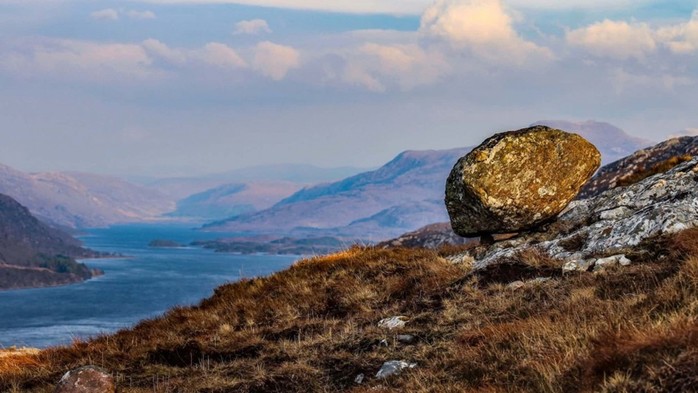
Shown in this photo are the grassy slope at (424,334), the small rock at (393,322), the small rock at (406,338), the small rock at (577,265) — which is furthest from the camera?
the small rock at (577,265)

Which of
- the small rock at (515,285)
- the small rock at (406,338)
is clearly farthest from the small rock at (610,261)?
the small rock at (406,338)

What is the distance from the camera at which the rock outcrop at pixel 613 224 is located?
16.0 meters

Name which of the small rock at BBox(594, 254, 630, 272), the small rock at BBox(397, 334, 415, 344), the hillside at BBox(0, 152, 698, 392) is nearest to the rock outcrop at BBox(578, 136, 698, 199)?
the hillside at BBox(0, 152, 698, 392)

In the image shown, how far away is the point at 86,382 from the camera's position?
10.7 meters

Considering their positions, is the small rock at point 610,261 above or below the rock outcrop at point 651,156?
above

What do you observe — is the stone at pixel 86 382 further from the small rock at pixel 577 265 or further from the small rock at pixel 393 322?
the small rock at pixel 577 265

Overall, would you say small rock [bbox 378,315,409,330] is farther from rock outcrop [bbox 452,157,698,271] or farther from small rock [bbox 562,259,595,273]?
rock outcrop [bbox 452,157,698,271]

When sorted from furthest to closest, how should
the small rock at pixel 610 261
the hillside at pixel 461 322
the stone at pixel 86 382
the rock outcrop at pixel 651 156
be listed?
the rock outcrop at pixel 651 156, the small rock at pixel 610 261, the stone at pixel 86 382, the hillside at pixel 461 322

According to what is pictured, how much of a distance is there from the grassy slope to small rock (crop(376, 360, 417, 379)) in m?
0.24

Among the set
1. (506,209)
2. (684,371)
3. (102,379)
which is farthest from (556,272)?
(102,379)

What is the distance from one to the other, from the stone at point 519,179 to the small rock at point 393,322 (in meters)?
6.92

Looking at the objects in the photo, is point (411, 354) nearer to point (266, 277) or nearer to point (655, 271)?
point (655, 271)

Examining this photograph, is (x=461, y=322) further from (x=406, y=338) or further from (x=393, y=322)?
(x=393, y=322)

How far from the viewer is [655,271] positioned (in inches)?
490
